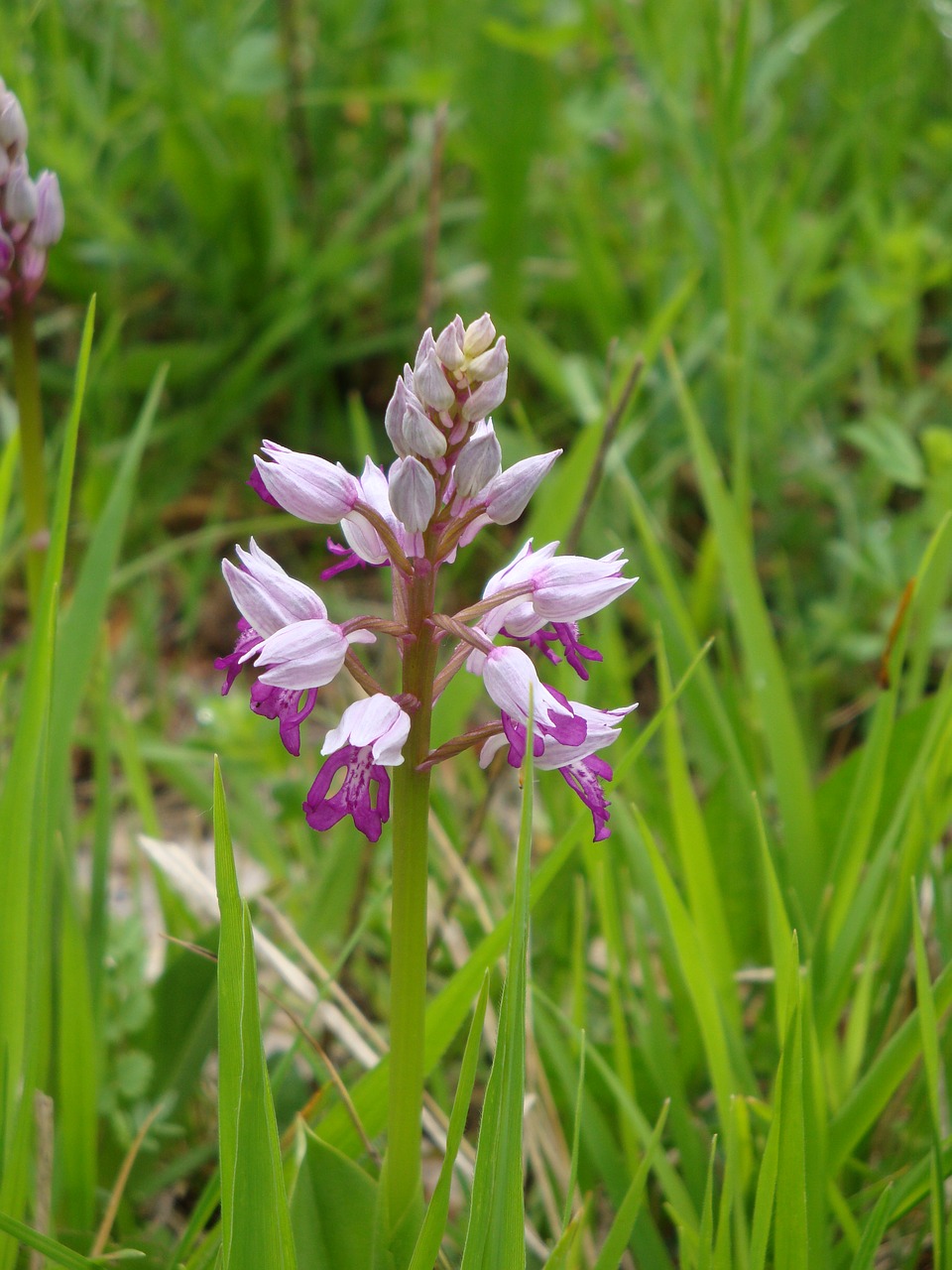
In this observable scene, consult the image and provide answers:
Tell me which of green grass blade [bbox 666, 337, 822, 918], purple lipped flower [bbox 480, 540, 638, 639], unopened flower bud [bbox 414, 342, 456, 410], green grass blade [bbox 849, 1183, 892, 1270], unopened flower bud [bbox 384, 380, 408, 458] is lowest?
green grass blade [bbox 849, 1183, 892, 1270]

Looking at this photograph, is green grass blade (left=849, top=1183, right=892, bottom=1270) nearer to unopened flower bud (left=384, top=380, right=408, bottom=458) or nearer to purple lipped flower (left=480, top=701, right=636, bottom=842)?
purple lipped flower (left=480, top=701, right=636, bottom=842)

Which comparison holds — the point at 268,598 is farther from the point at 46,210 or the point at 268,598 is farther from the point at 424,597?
the point at 46,210

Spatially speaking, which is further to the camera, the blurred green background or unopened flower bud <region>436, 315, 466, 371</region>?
the blurred green background

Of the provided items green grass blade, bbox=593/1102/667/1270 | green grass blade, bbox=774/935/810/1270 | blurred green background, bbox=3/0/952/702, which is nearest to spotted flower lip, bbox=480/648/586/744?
green grass blade, bbox=774/935/810/1270

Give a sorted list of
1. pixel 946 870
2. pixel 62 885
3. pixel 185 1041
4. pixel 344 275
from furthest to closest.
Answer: pixel 344 275, pixel 946 870, pixel 185 1041, pixel 62 885

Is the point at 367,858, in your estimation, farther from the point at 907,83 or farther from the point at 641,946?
the point at 907,83

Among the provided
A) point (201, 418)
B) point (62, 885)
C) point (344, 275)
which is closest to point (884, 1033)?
point (62, 885)

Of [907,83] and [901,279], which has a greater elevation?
[907,83]
